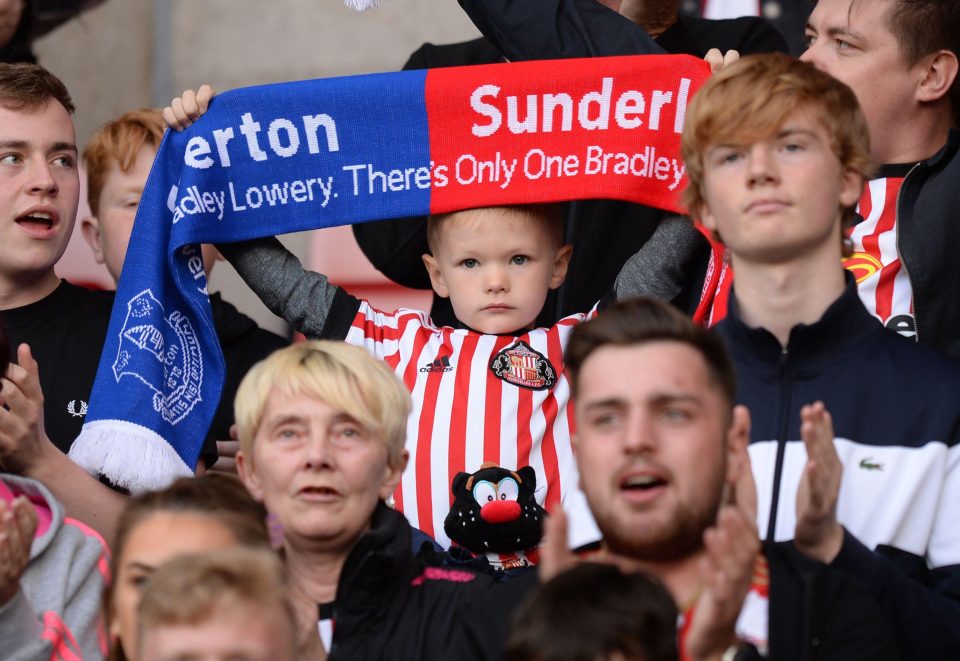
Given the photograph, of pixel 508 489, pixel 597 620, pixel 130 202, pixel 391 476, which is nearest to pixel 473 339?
pixel 508 489

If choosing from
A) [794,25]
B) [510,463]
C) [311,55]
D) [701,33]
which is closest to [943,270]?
[510,463]

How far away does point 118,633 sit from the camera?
288cm

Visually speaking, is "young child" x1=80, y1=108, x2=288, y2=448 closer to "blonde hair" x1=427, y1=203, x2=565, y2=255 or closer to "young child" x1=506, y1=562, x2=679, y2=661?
"blonde hair" x1=427, y1=203, x2=565, y2=255

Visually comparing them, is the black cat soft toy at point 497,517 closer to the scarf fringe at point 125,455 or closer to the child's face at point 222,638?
the scarf fringe at point 125,455

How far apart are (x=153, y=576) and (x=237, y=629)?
218mm

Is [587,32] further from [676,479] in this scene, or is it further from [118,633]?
[118,633]

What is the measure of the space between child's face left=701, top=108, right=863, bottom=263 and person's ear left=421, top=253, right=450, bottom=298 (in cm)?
92

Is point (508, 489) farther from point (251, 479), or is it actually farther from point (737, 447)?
point (737, 447)

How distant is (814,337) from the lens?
10.0 ft

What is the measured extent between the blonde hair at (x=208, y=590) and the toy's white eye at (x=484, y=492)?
0.86 meters

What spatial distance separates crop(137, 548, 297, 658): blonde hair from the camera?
2.44 metres

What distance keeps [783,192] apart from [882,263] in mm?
605

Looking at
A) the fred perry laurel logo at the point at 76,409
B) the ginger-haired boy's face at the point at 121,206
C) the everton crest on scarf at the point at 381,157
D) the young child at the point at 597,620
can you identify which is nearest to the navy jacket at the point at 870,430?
the young child at the point at 597,620

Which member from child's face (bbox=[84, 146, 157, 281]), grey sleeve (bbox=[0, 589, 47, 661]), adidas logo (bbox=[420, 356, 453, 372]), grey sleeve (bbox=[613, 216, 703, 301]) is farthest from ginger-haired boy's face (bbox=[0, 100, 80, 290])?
grey sleeve (bbox=[613, 216, 703, 301])
